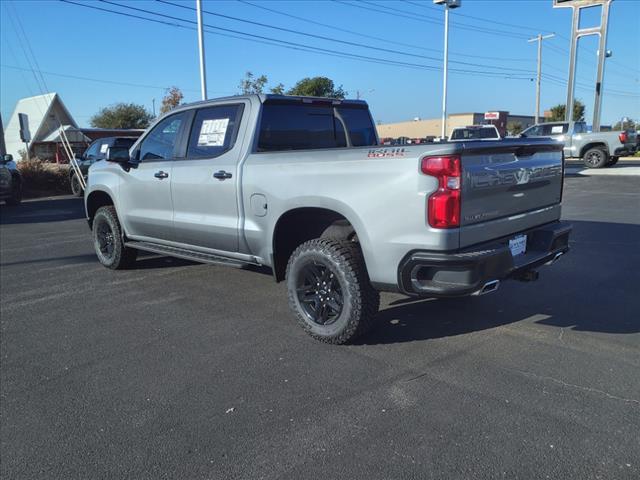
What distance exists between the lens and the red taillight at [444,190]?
3291 mm

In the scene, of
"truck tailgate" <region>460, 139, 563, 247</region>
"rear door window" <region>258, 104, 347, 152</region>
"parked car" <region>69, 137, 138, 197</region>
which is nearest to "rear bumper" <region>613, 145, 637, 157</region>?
"parked car" <region>69, 137, 138, 197</region>

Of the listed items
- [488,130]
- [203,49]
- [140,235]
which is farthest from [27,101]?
[140,235]

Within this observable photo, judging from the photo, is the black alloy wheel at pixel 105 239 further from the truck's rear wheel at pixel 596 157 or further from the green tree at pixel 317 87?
the green tree at pixel 317 87

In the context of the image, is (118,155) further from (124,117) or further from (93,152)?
(124,117)

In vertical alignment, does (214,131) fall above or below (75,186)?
above

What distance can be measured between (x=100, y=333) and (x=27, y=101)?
149 ft

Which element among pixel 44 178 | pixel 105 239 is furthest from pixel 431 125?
pixel 105 239

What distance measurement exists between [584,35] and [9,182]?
29.9 m

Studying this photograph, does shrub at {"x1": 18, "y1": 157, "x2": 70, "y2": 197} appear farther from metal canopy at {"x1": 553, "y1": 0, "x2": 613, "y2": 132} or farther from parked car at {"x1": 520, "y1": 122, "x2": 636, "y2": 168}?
metal canopy at {"x1": 553, "y1": 0, "x2": 613, "y2": 132}

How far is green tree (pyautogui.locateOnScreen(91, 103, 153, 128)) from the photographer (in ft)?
216

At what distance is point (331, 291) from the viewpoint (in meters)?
4.18

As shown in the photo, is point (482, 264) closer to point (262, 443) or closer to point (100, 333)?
point (262, 443)

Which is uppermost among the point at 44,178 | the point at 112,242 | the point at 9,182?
the point at 9,182

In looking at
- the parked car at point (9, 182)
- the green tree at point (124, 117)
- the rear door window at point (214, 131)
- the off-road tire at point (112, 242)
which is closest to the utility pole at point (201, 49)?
the parked car at point (9, 182)
